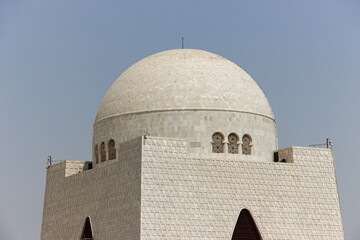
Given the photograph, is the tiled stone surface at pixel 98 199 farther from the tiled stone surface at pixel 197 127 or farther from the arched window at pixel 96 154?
the tiled stone surface at pixel 197 127

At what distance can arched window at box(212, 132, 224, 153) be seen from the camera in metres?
28.5


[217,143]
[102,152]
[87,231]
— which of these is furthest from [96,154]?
[217,143]

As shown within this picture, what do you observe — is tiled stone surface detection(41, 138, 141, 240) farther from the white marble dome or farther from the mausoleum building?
the white marble dome

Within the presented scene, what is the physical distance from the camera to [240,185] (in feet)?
90.5

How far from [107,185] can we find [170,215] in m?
3.33

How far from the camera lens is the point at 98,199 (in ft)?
94.1

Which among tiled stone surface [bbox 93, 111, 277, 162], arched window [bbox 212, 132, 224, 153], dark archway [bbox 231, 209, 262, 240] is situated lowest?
dark archway [bbox 231, 209, 262, 240]

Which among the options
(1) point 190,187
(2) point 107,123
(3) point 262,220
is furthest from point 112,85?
(3) point 262,220

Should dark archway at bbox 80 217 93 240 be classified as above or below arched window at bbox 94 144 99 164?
below

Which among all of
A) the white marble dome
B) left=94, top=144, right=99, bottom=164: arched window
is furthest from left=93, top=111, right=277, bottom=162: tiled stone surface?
left=94, top=144, right=99, bottom=164: arched window

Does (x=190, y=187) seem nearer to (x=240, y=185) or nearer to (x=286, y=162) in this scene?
(x=240, y=185)

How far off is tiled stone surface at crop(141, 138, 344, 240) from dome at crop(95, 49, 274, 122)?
2.38m

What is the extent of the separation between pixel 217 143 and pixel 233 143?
706 mm

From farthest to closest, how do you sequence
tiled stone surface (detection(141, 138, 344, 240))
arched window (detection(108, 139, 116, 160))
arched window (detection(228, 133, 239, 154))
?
1. arched window (detection(108, 139, 116, 160))
2. arched window (detection(228, 133, 239, 154))
3. tiled stone surface (detection(141, 138, 344, 240))
